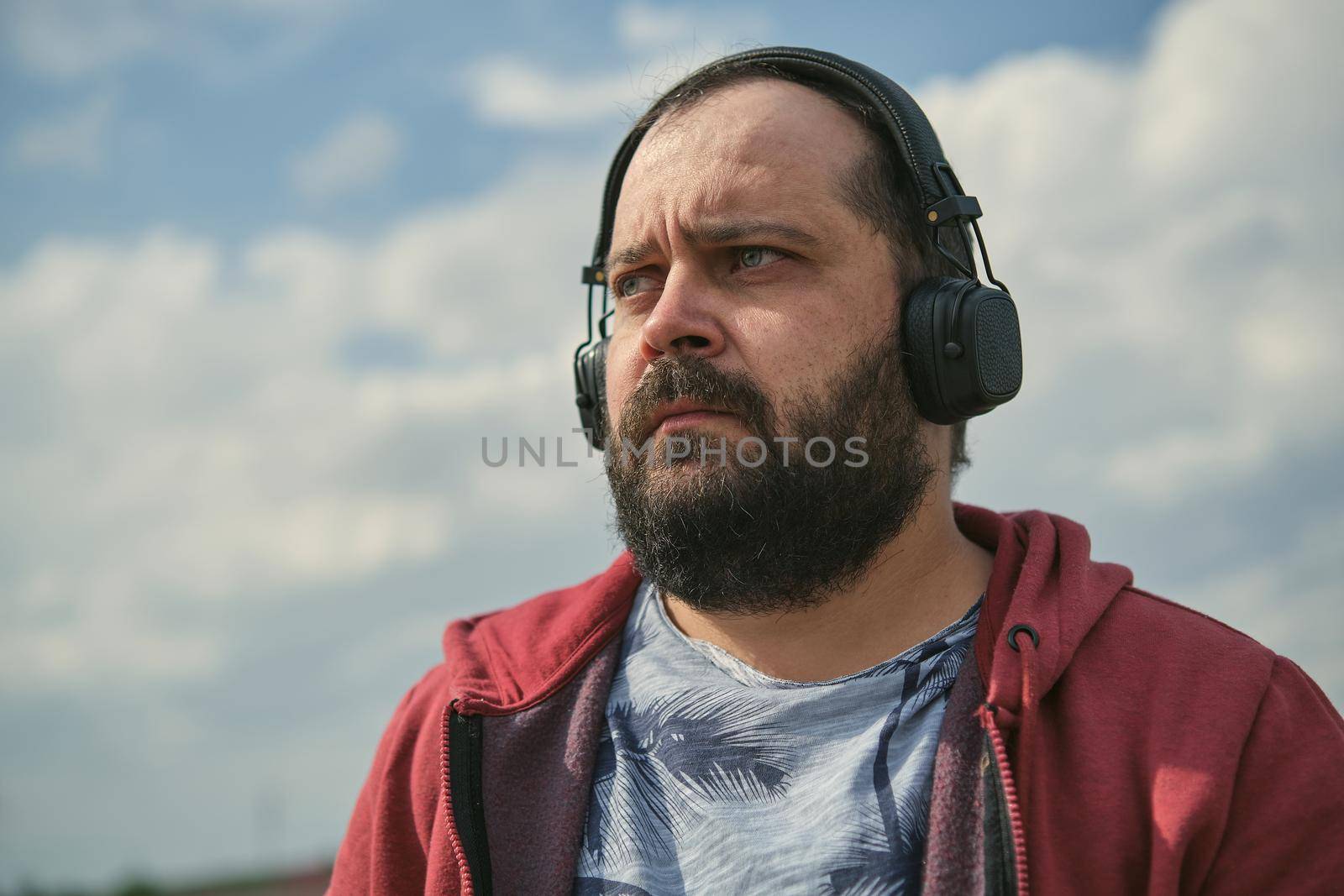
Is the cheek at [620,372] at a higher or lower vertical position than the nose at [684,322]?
lower

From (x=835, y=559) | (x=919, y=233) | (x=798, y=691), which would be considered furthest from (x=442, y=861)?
(x=919, y=233)

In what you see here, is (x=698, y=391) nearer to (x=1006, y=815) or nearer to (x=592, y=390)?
(x=592, y=390)

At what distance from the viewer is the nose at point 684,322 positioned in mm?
2553

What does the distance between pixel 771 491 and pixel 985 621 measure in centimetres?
56

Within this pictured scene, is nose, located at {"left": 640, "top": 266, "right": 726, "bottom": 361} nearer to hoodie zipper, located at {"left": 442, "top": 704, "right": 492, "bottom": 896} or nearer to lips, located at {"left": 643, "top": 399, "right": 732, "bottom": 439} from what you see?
lips, located at {"left": 643, "top": 399, "right": 732, "bottom": 439}

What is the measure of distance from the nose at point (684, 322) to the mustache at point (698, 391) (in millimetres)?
31

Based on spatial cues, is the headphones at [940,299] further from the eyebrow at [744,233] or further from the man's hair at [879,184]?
the eyebrow at [744,233]

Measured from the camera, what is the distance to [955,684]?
232 centimetres

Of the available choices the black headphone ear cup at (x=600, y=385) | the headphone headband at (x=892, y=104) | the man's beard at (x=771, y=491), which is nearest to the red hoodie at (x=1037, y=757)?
the man's beard at (x=771, y=491)

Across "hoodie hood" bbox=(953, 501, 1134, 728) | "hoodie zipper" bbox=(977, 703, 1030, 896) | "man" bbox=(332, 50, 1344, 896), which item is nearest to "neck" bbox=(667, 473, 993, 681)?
"man" bbox=(332, 50, 1344, 896)

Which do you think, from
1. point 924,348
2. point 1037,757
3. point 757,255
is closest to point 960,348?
point 924,348

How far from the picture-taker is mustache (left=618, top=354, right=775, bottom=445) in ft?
8.18

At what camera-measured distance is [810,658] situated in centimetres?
256

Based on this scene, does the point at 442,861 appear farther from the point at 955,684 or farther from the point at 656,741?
the point at 955,684
